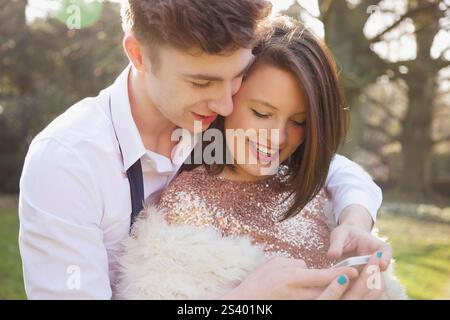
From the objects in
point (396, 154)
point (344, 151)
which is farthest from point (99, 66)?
point (396, 154)

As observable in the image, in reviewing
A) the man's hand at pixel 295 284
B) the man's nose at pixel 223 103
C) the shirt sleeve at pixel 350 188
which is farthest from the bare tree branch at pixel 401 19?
the man's hand at pixel 295 284

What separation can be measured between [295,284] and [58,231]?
2.62 ft

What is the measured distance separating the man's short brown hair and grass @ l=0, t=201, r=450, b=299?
356cm

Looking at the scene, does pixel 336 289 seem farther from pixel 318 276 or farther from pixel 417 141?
pixel 417 141

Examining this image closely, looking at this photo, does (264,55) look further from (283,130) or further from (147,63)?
(147,63)

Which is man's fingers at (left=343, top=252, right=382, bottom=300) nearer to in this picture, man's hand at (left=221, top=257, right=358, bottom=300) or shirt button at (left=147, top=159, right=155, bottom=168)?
man's hand at (left=221, top=257, right=358, bottom=300)

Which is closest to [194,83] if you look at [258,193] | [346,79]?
[258,193]

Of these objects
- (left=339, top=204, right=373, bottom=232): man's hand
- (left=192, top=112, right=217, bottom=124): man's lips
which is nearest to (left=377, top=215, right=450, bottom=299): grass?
(left=339, top=204, right=373, bottom=232): man's hand

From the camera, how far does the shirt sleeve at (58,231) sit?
1862 mm

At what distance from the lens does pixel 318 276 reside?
1.87 meters

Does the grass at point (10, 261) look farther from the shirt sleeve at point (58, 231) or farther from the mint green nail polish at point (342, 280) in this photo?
the mint green nail polish at point (342, 280)

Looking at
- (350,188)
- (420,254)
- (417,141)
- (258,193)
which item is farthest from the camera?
(417,141)

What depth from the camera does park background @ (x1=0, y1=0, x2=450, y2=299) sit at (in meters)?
6.60

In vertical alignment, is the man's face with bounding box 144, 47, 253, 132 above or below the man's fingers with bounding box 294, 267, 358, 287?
above
